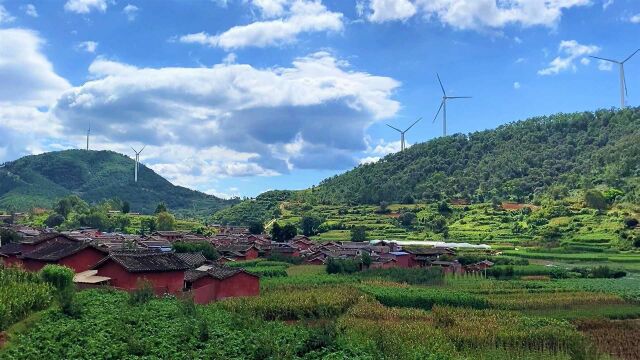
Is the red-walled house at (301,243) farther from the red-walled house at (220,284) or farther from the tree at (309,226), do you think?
the red-walled house at (220,284)

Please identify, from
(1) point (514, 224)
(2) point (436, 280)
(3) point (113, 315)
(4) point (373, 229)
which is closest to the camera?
(3) point (113, 315)

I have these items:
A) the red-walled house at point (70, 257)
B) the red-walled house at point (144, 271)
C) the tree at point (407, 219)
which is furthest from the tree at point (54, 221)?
the red-walled house at point (144, 271)

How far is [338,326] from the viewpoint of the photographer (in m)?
28.3

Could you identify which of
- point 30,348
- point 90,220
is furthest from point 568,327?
point 90,220

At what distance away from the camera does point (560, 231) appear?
94.1 m

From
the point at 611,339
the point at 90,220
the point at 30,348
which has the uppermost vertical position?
the point at 90,220

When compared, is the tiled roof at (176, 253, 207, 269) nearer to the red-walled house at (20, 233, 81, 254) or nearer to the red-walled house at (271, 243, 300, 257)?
the red-walled house at (20, 233, 81, 254)

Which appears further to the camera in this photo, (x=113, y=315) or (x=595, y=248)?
(x=595, y=248)

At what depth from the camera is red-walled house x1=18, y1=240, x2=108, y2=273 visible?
41.2m

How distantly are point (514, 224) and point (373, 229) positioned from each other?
25.7 m

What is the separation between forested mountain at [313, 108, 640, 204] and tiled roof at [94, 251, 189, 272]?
96832 mm

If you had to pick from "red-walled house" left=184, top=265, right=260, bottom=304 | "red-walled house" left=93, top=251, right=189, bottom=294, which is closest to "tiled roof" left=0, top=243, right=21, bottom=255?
"red-walled house" left=93, top=251, right=189, bottom=294

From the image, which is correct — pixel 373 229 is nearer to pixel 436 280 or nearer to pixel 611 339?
pixel 436 280

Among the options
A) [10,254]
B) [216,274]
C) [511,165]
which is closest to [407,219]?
[511,165]
